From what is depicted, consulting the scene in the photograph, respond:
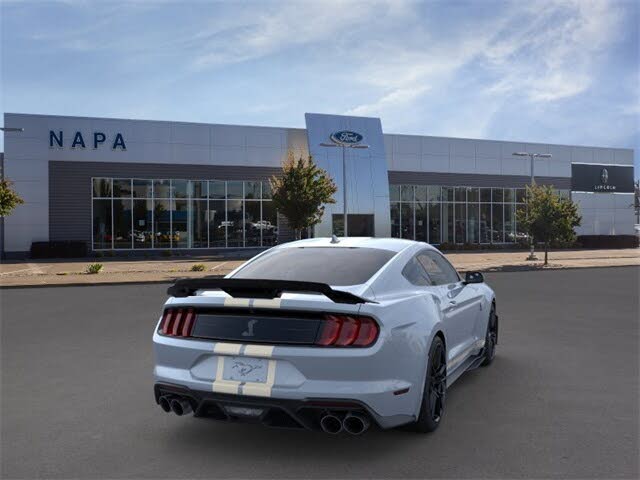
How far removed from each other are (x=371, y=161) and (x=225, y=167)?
890cm

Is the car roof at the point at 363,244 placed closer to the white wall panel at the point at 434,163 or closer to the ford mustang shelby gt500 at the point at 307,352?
the ford mustang shelby gt500 at the point at 307,352

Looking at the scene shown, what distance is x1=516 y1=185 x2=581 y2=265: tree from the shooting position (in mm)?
28531

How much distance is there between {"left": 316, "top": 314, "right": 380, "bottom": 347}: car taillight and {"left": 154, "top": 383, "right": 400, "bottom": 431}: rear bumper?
1.19ft

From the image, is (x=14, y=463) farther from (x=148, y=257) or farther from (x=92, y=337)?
(x=148, y=257)

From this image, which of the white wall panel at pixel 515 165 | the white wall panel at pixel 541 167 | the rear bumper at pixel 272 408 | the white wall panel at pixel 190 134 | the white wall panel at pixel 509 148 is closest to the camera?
the rear bumper at pixel 272 408

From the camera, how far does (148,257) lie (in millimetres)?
33031

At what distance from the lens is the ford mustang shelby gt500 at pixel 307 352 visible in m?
3.98

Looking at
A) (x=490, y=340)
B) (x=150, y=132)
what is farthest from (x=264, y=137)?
(x=490, y=340)

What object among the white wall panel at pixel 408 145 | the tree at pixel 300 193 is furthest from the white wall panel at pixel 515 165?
the tree at pixel 300 193

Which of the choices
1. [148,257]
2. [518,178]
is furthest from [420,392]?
[518,178]

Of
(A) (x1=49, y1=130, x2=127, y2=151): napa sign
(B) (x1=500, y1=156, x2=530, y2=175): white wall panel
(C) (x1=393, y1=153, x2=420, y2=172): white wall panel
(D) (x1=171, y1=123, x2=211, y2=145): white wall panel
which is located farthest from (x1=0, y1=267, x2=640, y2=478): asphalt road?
(B) (x1=500, y1=156, x2=530, y2=175): white wall panel

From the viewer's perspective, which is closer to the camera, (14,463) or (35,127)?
(14,463)

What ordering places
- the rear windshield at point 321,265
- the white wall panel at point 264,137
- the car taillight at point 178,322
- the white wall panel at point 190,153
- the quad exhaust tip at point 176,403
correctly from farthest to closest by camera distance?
1. the white wall panel at point 264,137
2. the white wall panel at point 190,153
3. the rear windshield at point 321,265
4. the car taillight at point 178,322
5. the quad exhaust tip at point 176,403

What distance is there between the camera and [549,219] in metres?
28.6
